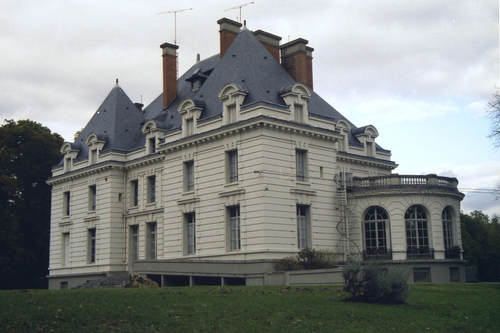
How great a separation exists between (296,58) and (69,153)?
62.4ft

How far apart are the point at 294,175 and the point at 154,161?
11.3 meters

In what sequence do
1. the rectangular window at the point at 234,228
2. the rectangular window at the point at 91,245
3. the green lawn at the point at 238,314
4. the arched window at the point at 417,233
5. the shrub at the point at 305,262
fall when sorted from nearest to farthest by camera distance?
1. the green lawn at the point at 238,314
2. the shrub at the point at 305,262
3. the rectangular window at the point at 234,228
4. the arched window at the point at 417,233
5. the rectangular window at the point at 91,245

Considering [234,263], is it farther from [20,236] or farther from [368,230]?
[20,236]

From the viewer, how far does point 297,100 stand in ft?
106

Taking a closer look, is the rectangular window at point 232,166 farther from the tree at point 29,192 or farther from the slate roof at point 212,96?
the tree at point 29,192

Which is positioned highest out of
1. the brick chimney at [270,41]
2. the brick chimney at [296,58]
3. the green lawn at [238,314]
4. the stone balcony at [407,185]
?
the brick chimney at [270,41]

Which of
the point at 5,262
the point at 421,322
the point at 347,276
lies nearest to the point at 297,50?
the point at 347,276

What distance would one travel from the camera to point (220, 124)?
32.6 metres

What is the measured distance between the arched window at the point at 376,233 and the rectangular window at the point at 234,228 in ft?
24.5

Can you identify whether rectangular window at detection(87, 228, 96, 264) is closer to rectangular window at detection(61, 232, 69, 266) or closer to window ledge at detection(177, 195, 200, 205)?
rectangular window at detection(61, 232, 69, 266)

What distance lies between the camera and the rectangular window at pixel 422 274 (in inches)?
1248

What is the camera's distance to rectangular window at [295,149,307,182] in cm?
3234

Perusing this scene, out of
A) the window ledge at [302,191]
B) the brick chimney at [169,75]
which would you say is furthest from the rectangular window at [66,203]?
the window ledge at [302,191]

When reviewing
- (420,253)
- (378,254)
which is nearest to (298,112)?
(378,254)
